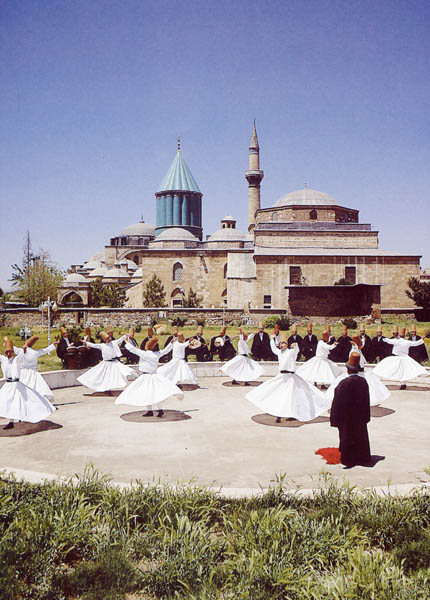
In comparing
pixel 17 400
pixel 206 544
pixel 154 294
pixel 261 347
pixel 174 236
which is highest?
pixel 174 236

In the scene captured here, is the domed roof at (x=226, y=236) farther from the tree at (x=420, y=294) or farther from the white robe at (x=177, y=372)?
the white robe at (x=177, y=372)

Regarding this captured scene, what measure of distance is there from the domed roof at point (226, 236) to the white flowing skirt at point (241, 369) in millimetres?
45433

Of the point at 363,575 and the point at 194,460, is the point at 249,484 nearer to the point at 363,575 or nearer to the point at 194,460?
the point at 194,460

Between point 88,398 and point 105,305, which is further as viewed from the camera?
point 105,305

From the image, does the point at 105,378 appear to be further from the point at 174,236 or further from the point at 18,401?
the point at 174,236

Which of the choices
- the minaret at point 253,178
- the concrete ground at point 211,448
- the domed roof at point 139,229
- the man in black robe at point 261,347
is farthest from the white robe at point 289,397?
the domed roof at point 139,229

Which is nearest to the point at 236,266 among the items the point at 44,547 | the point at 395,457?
the point at 395,457

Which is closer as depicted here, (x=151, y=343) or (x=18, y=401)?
(x=18, y=401)

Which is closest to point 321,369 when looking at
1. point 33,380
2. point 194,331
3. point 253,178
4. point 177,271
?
point 33,380

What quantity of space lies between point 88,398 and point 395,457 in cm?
835

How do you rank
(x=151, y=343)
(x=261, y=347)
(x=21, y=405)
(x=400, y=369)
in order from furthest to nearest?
1. (x=261, y=347)
2. (x=400, y=369)
3. (x=151, y=343)
4. (x=21, y=405)

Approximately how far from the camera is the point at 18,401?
989 centimetres

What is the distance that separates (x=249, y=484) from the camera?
736 cm

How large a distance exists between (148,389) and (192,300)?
142ft
